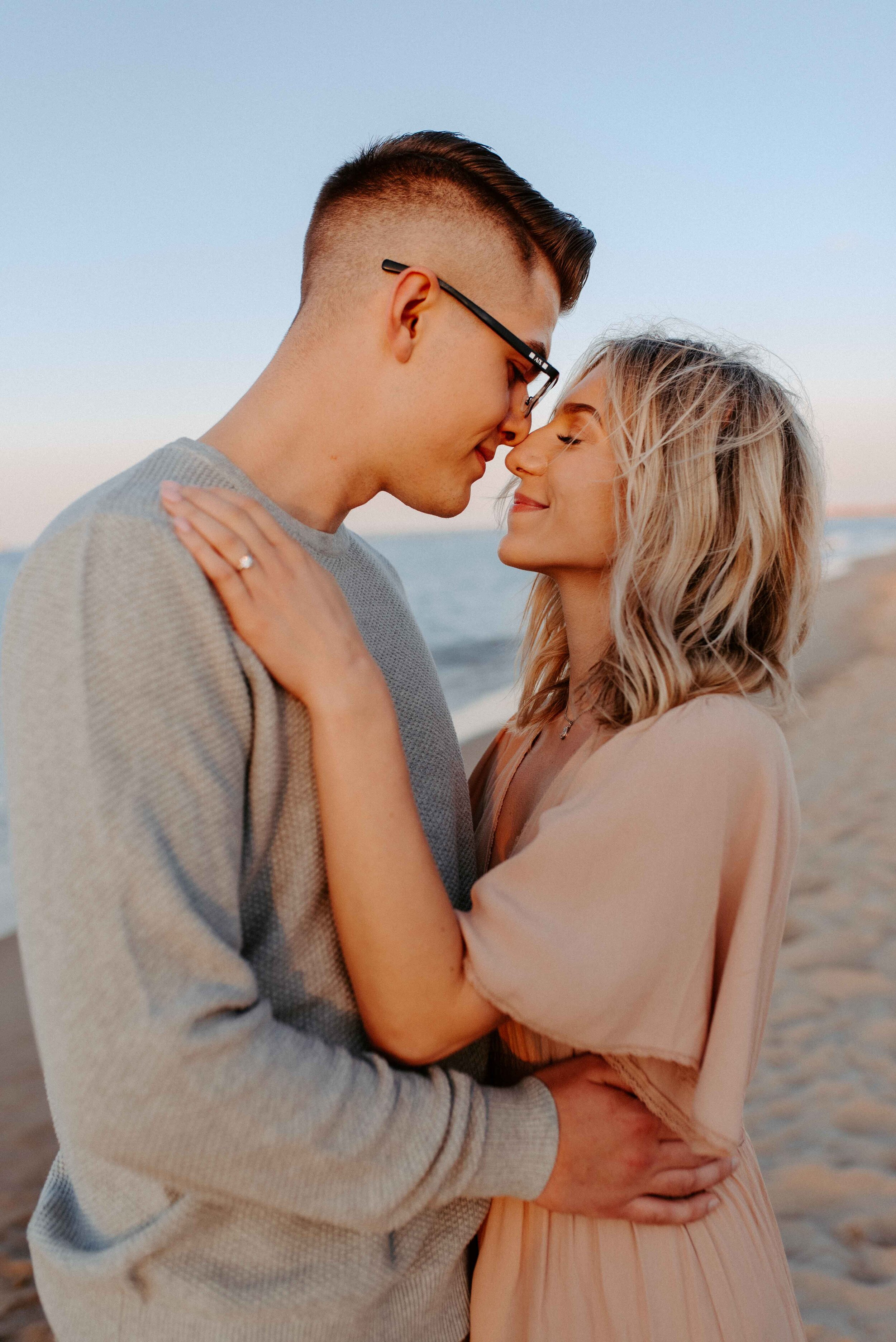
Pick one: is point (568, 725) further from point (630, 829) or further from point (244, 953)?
point (244, 953)

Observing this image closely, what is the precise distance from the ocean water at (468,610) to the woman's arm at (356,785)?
25.9 inches

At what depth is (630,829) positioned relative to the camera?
1.55 meters

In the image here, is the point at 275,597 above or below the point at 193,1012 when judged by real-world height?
above

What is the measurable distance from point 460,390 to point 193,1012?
1.30m

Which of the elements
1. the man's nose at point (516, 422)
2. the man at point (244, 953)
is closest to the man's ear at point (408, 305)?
the man at point (244, 953)

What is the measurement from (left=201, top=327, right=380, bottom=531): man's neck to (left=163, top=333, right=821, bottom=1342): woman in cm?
26

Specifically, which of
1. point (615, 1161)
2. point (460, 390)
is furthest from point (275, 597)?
point (615, 1161)

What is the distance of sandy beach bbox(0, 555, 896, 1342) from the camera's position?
3174mm

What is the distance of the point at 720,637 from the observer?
1937 millimetres

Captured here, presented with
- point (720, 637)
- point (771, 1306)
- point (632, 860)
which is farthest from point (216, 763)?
point (771, 1306)

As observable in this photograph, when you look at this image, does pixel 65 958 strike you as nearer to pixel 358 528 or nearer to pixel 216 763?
pixel 216 763

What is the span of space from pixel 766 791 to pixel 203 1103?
1.02 meters

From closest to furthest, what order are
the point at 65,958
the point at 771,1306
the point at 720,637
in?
the point at 65,958 → the point at 771,1306 → the point at 720,637

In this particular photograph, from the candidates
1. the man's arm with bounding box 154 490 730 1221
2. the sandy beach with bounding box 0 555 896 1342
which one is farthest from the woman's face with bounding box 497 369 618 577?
the sandy beach with bounding box 0 555 896 1342
